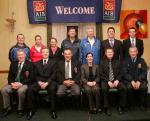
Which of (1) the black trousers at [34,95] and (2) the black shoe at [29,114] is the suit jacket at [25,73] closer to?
Result: (1) the black trousers at [34,95]

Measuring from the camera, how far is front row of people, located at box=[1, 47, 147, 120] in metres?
5.12

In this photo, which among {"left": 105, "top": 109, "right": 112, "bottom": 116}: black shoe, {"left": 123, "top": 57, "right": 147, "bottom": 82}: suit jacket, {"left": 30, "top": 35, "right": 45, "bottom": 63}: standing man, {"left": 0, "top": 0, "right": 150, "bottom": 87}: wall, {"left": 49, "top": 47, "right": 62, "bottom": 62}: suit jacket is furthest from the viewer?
{"left": 0, "top": 0, "right": 150, "bottom": 87}: wall

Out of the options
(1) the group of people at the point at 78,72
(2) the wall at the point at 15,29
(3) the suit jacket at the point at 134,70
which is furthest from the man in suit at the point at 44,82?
(2) the wall at the point at 15,29

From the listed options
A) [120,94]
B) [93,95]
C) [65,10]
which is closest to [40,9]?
[65,10]

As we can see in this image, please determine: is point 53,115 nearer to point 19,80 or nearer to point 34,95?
point 34,95

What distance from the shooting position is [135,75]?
5402mm

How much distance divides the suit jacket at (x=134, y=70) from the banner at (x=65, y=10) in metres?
1.62

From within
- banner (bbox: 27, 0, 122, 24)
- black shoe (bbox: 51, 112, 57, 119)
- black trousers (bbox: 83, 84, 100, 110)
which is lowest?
black shoe (bbox: 51, 112, 57, 119)

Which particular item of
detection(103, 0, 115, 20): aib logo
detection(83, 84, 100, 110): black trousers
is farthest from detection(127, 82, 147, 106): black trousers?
detection(103, 0, 115, 20): aib logo

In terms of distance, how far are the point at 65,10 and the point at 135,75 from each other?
221cm

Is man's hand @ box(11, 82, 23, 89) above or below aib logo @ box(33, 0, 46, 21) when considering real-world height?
below

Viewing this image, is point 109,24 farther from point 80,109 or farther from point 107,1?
point 80,109

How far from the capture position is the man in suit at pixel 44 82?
508 cm

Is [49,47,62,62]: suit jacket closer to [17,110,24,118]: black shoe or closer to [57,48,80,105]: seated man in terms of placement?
[57,48,80,105]: seated man
